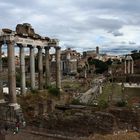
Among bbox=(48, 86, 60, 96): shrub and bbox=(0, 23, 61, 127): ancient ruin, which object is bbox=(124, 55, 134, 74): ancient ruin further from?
bbox=(48, 86, 60, 96): shrub

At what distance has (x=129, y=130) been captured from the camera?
20.2m

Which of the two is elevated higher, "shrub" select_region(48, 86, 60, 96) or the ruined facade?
the ruined facade

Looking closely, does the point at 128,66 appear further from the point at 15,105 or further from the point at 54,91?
the point at 15,105

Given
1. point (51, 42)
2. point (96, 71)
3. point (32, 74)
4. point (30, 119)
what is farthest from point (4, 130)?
point (96, 71)

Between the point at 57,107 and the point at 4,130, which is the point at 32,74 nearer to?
the point at 57,107

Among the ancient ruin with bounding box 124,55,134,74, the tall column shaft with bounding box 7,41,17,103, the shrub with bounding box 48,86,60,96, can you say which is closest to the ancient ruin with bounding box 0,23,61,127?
the tall column shaft with bounding box 7,41,17,103

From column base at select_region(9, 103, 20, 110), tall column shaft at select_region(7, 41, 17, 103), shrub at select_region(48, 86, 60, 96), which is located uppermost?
tall column shaft at select_region(7, 41, 17, 103)

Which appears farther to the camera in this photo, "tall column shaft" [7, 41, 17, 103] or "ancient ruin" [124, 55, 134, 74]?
"ancient ruin" [124, 55, 134, 74]

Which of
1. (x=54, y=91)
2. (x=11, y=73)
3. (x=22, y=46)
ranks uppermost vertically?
(x=22, y=46)

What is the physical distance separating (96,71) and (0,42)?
105 metres

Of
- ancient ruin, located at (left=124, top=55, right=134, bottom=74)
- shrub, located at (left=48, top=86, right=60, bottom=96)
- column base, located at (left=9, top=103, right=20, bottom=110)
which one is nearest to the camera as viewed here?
column base, located at (left=9, top=103, right=20, bottom=110)

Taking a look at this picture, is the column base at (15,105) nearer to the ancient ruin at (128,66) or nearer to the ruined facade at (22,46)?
the ruined facade at (22,46)

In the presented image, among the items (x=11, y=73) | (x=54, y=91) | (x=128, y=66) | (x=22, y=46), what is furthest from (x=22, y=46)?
(x=128, y=66)

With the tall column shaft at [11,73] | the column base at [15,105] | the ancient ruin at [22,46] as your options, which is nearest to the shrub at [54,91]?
the ancient ruin at [22,46]
